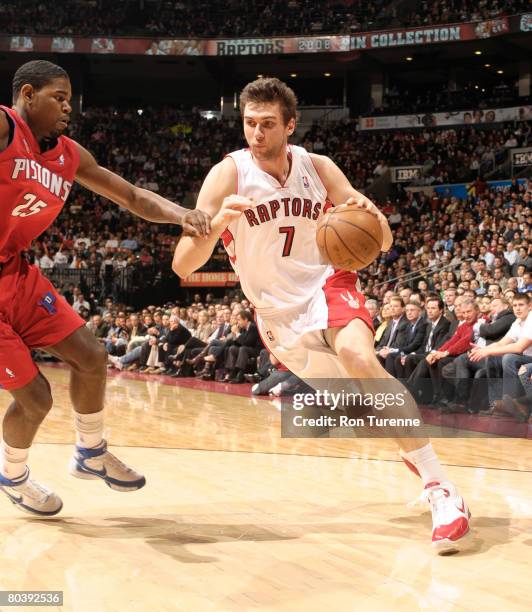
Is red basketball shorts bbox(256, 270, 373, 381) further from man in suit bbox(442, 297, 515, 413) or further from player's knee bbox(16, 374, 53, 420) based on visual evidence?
man in suit bbox(442, 297, 515, 413)

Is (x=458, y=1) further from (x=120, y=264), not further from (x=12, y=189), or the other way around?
(x=12, y=189)

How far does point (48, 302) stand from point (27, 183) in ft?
1.95

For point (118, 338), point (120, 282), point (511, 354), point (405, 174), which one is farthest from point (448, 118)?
point (511, 354)

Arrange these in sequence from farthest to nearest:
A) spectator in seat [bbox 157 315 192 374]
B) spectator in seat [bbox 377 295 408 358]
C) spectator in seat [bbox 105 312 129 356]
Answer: spectator in seat [bbox 105 312 129 356], spectator in seat [bbox 157 315 192 374], spectator in seat [bbox 377 295 408 358]

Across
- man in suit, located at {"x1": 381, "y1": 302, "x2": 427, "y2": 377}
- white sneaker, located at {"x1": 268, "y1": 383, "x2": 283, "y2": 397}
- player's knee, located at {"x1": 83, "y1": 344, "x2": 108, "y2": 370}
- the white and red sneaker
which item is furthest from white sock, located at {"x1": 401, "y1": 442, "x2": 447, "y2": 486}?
white sneaker, located at {"x1": 268, "y1": 383, "x2": 283, "y2": 397}

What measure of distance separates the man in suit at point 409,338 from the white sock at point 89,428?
501cm

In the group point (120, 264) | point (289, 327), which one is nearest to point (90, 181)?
point (289, 327)

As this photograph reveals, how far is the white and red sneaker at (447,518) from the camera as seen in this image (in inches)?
128

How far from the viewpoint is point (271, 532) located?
3611mm

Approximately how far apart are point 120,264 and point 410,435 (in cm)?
1642

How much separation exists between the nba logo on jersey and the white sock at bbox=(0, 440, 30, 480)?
0.72m

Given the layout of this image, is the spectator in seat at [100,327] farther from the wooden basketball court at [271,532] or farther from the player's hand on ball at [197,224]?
the player's hand on ball at [197,224]

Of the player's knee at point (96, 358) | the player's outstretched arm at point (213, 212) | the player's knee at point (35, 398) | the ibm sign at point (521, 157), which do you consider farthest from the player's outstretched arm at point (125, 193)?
the ibm sign at point (521, 157)

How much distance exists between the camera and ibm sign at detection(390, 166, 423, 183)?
2316 centimetres
